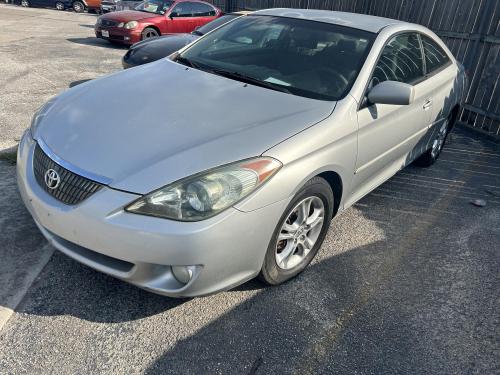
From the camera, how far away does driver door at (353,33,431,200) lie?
311cm

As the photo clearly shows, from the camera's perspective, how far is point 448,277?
3090 mm

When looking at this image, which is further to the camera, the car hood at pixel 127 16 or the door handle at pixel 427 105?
the car hood at pixel 127 16

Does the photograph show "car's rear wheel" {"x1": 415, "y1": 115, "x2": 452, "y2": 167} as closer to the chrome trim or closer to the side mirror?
the side mirror

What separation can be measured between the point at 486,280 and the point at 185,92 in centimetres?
256

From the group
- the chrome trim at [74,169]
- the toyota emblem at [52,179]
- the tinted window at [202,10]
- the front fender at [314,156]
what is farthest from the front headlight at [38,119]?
the tinted window at [202,10]

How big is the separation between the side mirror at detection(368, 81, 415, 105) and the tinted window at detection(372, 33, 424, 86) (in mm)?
178

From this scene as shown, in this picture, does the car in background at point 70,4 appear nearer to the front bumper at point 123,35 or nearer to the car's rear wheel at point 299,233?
the front bumper at point 123,35

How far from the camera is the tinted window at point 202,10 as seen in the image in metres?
12.3

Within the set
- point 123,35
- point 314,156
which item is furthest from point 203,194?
point 123,35

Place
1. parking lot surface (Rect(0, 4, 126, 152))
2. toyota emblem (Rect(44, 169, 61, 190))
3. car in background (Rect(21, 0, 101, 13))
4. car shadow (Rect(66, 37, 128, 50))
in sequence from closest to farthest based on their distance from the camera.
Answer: toyota emblem (Rect(44, 169, 61, 190)), parking lot surface (Rect(0, 4, 126, 152)), car shadow (Rect(66, 37, 128, 50)), car in background (Rect(21, 0, 101, 13))

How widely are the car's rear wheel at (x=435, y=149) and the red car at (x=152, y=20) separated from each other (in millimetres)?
8025

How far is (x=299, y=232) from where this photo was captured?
9.11 ft

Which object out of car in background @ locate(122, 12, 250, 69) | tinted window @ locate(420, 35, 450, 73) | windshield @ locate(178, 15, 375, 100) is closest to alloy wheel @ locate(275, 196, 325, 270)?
windshield @ locate(178, 15, 375, 100)

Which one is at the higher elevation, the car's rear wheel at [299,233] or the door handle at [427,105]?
the door handle at [427,105]
